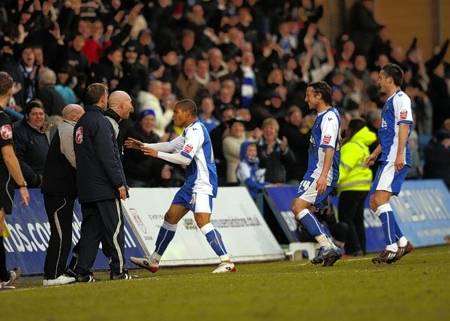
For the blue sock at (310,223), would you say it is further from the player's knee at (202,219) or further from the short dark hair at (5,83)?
the short dark hair at (5,83)

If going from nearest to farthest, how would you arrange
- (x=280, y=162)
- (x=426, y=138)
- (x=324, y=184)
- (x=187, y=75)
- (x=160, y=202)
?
(x=324, y=184) < (x=160, y=202) < (x=280, y=162) < (x=187, y=75) < (x=426, y=138)

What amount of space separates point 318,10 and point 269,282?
59.8 feet

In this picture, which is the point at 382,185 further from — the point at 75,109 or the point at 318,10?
the point at 318,10

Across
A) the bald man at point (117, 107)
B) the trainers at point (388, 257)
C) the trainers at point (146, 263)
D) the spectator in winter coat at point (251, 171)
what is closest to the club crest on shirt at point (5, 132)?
the bald man at point (117, 107)

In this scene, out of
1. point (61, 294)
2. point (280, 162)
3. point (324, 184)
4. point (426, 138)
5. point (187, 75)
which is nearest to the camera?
point (61, 294)

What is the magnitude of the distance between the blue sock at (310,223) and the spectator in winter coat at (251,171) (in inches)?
219

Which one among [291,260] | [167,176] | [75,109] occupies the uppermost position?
[75,109]

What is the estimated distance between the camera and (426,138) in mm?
29234

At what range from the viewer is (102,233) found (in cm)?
1458

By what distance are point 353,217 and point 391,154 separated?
569 cm

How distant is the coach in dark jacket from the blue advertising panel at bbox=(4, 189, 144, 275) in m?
0.35

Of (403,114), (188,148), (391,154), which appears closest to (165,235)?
(188,148)

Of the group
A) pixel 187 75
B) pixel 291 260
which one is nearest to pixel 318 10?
pixel 187 75

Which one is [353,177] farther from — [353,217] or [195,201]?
[195,201]
